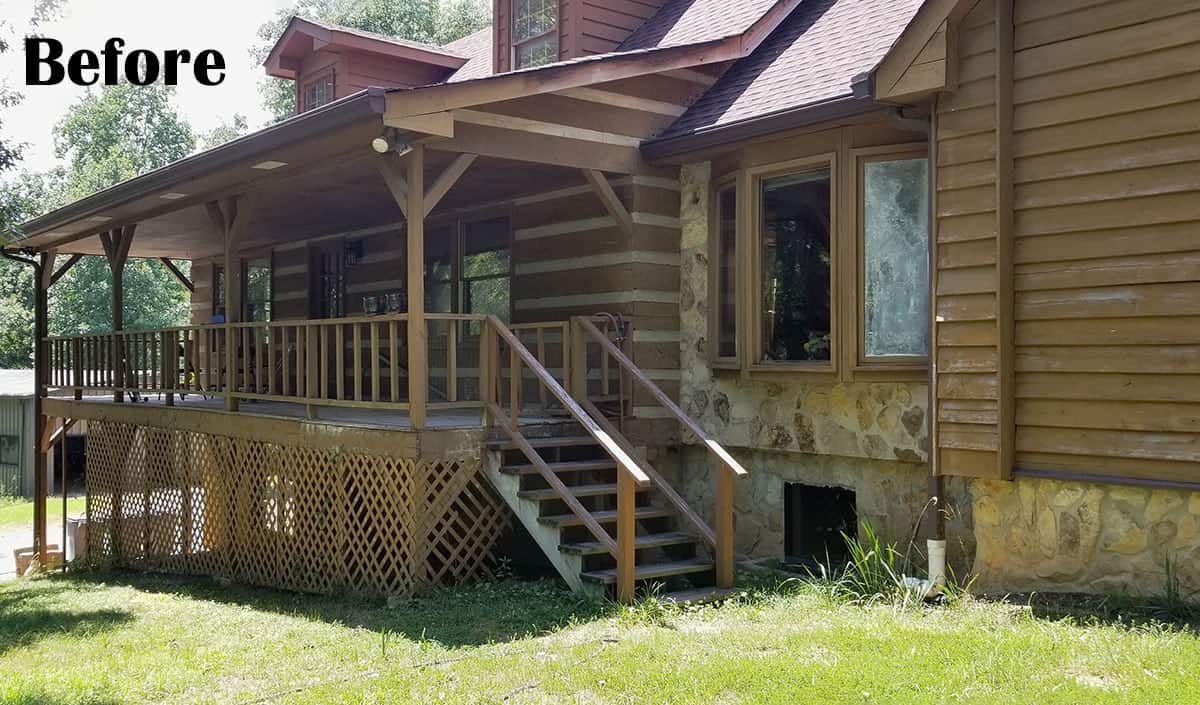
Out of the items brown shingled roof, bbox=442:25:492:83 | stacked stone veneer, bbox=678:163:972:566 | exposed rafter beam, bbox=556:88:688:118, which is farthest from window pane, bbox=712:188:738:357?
brown shingled roof, bbox=442:25:492:83

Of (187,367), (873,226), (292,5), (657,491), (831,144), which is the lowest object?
(657,491)

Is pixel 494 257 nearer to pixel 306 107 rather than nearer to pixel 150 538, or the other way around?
pixel 150 538

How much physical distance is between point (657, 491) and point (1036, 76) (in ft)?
14.6

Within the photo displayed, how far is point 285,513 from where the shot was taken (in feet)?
32.0

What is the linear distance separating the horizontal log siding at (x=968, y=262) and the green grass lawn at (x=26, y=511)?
19.1m

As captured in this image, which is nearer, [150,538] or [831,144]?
[831,144]

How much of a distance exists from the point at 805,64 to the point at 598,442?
397 cm

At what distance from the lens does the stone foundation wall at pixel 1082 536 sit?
6297 millimetres

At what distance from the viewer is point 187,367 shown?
12047 mm

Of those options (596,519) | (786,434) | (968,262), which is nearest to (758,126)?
(968,262)

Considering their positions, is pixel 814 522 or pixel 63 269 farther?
pixel 63 269

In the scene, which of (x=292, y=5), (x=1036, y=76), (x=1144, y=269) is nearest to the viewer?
(x=1144, y=269)

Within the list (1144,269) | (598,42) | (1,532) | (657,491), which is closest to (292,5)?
(1,532)

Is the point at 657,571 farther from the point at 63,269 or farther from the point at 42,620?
the point at 63,269
